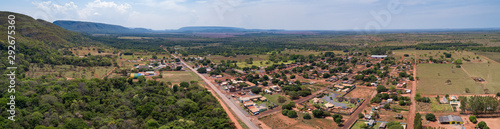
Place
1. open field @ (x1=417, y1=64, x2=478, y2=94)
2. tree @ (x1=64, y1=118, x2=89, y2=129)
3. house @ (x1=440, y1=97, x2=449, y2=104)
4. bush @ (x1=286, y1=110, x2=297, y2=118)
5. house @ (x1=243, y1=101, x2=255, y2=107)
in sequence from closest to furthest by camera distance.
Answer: tree @ (x1=64, y1=118, x2=89, y2=129) → bush @ (x1=286, y1=110, x2=297, y2=118) → house @ (x1=440, y1=97, x2=449, y2=104) → house @ (x1=243, y1=101, x2=255, y2=107) → open field @ (x1=417, y1=64, x2=478, y2=94)

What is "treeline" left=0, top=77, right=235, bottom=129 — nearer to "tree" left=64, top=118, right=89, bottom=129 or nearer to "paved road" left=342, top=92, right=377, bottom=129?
"tree" left=64, top=118, right=89, bottom=129

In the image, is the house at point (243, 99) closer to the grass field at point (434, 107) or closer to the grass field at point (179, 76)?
the grass field at point (179, 76)

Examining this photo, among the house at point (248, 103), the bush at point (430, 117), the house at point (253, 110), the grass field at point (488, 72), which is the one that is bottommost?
the house at point (253, 110)

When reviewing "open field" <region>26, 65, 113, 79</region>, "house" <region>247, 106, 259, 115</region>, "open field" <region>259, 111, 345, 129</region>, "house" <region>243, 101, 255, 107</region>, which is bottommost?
"open field" <region>259, 111, 345, 129</region>

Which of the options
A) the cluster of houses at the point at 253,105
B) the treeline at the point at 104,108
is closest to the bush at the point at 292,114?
the cluster of houses at the point at 253,105

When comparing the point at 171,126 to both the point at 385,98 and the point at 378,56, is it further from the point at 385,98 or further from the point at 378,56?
the point at 378,56

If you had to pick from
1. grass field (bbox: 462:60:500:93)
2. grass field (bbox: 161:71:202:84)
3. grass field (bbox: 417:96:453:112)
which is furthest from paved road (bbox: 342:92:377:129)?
grass field (bbox: 161:71:202:84)
